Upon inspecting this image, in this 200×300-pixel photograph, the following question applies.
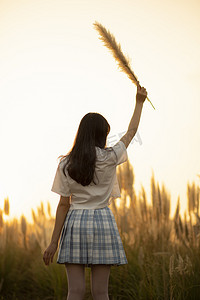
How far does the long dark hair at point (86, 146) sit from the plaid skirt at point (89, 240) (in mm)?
218

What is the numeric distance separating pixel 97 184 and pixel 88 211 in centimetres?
18

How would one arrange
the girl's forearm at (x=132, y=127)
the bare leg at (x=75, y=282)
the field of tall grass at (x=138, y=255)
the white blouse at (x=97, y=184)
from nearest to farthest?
the bare leg at (x=75, y=282) → the white blouse at (x=97, y=184) → the girl's forearm at (x=132, y=127) → the field of tall grass at (x=138, y=255)

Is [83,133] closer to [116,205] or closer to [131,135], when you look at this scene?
[131,135]

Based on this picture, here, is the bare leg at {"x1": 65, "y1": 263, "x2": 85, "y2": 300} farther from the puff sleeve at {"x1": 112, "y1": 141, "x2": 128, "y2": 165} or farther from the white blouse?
the puff sleeve at {"x1": 112, "y1": 141, "x2": 128, "y2": 165}

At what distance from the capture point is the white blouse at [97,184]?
2.59 meters

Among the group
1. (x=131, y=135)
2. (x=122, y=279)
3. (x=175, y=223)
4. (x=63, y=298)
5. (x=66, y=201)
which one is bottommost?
(x=63, y=298)

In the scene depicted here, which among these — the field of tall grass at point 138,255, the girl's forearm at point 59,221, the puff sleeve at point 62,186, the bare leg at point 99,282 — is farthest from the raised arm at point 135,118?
the field of tall grass at point 138,255

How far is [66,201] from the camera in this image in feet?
8.70

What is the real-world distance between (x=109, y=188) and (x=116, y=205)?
2522 mm

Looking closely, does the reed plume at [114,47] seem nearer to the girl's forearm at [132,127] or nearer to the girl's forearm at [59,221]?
the girl's forearm at [132,127]

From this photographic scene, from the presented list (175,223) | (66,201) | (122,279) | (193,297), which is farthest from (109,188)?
(175,223)

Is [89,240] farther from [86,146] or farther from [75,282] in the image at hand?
[86,146]

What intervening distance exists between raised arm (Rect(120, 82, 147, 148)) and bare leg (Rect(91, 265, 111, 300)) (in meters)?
0.80

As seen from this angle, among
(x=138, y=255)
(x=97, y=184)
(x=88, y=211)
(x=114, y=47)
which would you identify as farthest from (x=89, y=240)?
(x=138, y=255)
